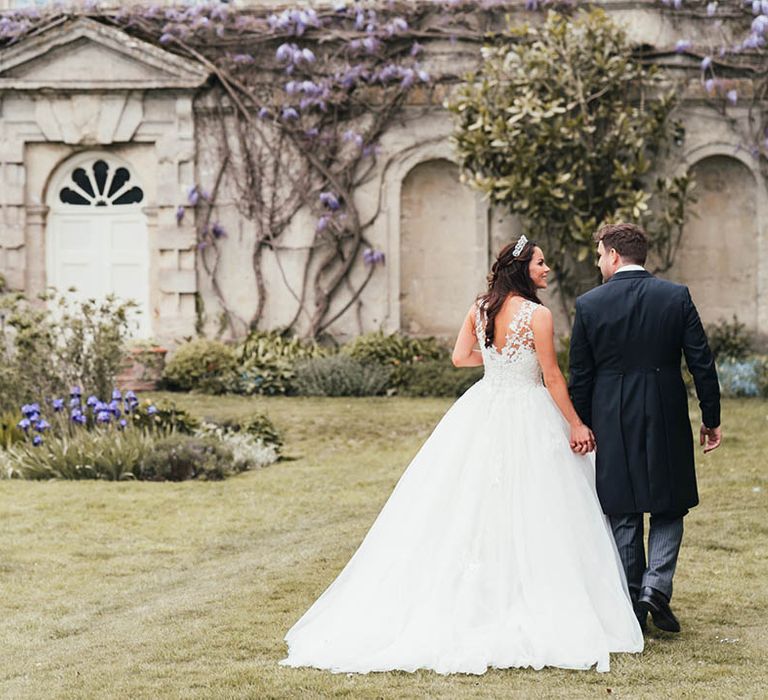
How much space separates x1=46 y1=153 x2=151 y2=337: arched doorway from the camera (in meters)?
16.9

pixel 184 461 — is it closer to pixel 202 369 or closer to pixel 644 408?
pixel 202 369

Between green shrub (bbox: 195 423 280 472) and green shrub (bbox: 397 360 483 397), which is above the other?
green shrub (bbox: 397 360 483 397)

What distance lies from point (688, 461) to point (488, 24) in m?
11.8

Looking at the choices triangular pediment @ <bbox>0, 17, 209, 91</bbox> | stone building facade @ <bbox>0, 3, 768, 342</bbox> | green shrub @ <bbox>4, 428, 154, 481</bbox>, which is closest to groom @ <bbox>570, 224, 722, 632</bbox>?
green shrub @ <bbox>4, 428, 154, 481</bbox>

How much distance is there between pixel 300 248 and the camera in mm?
16719

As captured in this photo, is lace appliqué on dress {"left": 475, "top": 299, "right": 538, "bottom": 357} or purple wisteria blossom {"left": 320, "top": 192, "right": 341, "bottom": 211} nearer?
lace appliqué on dress {"left": 475, "top": 299, "right": 538, "bottom": 357}

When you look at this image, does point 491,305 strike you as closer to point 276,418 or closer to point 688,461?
point 688,461

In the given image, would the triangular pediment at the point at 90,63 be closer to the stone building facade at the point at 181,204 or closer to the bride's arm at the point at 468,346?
the stone building facade at the point at 181,204

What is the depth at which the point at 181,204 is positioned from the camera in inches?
653

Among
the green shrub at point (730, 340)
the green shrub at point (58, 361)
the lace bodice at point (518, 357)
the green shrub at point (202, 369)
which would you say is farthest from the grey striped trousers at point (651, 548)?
the green shrub at point (730, 340)

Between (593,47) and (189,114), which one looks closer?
(593,47)

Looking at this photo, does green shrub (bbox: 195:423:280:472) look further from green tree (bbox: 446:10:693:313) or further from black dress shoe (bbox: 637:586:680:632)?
black dress shoe (bbox: 637:586:680:632)

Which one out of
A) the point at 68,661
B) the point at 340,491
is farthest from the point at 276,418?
the point at 68,661

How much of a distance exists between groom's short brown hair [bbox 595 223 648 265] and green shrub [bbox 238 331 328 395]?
9676 mm
